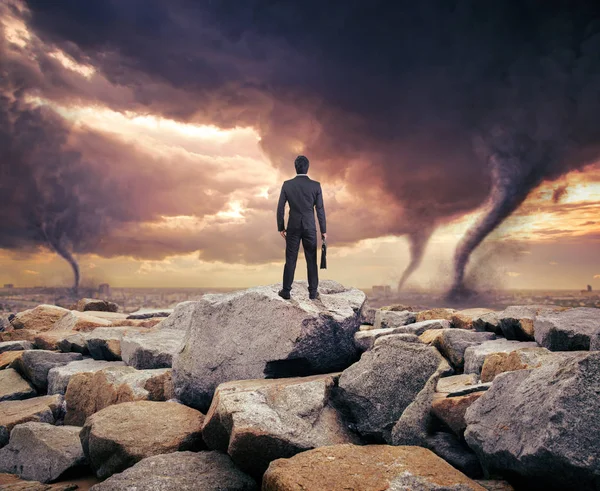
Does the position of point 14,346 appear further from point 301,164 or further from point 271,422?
point 271,422

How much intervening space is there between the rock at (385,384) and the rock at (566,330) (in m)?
2.75

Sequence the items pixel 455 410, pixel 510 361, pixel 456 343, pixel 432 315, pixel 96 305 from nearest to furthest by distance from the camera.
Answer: pixel 455 410, pixel 510 361, pixel 456 343, pixel 432 315, pixel 96 305

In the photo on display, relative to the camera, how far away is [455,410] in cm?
727

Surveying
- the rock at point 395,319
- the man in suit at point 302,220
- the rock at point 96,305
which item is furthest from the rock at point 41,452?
the rock at point 96,305

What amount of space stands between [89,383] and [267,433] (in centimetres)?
662

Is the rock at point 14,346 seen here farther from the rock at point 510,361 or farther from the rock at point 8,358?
the rock at point 510,361

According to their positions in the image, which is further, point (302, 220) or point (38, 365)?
point (38, 365)

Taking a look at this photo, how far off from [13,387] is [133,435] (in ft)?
26.8

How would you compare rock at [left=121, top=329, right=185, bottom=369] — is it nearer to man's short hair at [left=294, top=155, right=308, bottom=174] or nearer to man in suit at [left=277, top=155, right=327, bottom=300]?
man in suit at [left=277, top=155, right=327, bottom=300]

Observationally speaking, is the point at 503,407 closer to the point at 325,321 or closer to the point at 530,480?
the point at 530,480

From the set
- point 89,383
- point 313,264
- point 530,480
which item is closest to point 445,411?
point 530,480

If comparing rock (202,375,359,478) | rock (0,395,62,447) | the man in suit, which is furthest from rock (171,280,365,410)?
rock (0,395,62,447)

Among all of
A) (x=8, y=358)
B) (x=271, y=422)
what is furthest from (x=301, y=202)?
(x=8, y=358)

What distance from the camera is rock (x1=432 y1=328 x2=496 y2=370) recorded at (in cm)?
1043
